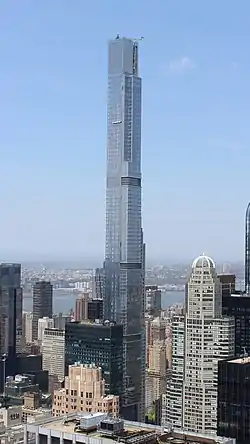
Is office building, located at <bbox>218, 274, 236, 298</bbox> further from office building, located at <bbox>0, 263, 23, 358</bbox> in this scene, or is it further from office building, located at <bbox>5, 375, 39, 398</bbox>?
office building, located at <bbox>0, 263, 23, 358</bbox>

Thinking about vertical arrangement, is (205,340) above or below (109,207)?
below

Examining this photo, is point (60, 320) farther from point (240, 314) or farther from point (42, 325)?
point (240, 314)

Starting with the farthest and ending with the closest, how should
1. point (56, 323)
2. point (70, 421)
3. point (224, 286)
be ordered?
point (56, 323), point (224, 286), point (70, 421)

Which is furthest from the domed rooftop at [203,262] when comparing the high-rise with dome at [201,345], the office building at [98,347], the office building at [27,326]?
the office building at [27,326]

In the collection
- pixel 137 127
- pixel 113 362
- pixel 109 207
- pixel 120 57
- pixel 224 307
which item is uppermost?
pixel 120 57

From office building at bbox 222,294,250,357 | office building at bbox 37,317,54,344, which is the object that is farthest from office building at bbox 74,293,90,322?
office building at bbox 222,294,250,357

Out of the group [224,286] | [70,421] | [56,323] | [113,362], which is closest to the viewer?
[70,421]

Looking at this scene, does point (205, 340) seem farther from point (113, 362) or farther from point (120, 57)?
point (120, 57)

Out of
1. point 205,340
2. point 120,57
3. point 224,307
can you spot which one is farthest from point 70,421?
point 120,57
